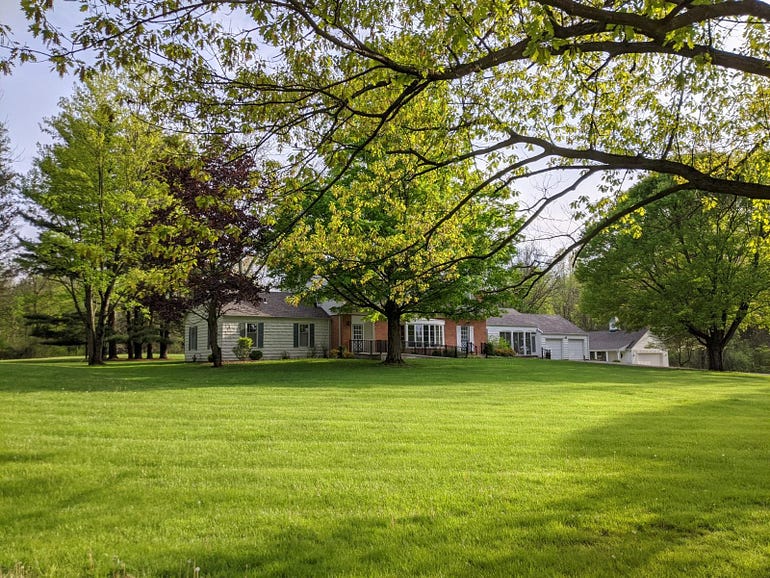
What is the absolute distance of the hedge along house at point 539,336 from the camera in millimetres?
43469

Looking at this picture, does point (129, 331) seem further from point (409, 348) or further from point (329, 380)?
point (329, 380)

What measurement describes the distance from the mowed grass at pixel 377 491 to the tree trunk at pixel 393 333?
45.1 ft

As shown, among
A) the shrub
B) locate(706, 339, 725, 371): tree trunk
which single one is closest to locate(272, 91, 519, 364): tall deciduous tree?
the shrub

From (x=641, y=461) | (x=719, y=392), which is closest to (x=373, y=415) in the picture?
(x=641, y=461)

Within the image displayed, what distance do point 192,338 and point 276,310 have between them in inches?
229

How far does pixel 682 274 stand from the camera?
97.7ft

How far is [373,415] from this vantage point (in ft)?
32.8

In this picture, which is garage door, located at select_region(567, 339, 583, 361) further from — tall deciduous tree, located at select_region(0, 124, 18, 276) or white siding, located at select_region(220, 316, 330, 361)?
tall deciduous tree, located at select_region(0, 124, 18, 276)

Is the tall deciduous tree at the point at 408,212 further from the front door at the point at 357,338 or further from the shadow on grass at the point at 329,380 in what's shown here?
the front door at the point at 357,338

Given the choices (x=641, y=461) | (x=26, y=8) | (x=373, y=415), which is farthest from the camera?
(x=373, y=415)

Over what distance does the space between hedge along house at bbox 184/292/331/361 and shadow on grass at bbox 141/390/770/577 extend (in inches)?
1113

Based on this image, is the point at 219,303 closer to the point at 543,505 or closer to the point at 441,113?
the point at 441,113

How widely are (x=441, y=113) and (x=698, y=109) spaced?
14.8 ft

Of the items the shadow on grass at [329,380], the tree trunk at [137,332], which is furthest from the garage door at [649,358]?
the tree trunk at [137,332]
